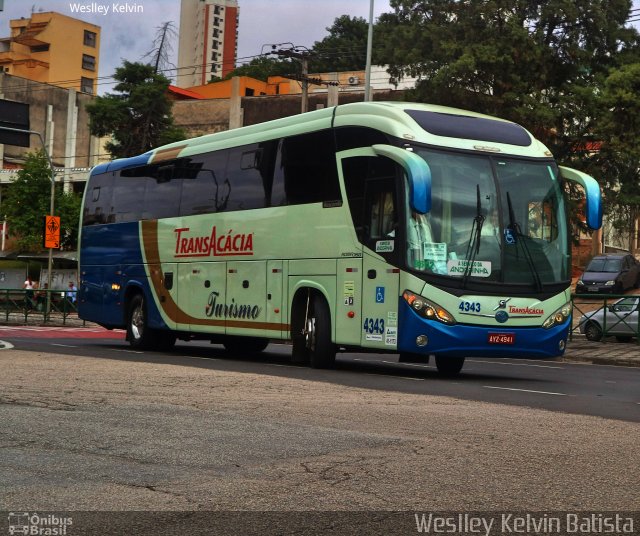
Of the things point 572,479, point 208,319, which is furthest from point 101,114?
point 572,479

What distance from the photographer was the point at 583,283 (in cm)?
4459

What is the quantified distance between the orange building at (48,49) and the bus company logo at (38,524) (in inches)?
4093

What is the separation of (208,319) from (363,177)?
547 centimetres

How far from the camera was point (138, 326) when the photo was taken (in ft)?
78.4

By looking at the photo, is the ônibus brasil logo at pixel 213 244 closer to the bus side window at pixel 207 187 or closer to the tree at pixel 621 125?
the bus side window at pixel 207 187

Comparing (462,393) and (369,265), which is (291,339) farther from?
(462,393)

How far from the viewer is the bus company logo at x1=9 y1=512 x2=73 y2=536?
5.52 metres

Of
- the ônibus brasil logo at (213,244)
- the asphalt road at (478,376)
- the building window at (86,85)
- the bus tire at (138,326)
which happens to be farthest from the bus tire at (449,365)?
the building window at (86,85)

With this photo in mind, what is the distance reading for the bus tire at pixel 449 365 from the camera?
18547mm

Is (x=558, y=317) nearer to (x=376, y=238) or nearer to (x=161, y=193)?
(x=376, y=238)

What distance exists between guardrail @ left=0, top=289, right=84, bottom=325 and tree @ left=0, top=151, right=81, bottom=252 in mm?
Answer: 30770

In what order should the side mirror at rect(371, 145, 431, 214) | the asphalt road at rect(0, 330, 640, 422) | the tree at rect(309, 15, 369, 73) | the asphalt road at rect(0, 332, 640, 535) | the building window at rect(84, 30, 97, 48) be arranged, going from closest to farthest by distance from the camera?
the asphalt road at rect(0, 332, 640, 535) → the asphalt road at rect(0, 330, 640, 422) → the side mirror at rect(371, 145, 431, 214) → the tree at rect(309, 15, 369, 73) → the building window at rect(84, 30, 97, 48)

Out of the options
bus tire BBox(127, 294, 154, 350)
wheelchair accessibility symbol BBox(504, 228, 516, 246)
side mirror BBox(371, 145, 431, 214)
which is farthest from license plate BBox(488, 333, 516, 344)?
bus tire BBox(127, 294, 154, 350)

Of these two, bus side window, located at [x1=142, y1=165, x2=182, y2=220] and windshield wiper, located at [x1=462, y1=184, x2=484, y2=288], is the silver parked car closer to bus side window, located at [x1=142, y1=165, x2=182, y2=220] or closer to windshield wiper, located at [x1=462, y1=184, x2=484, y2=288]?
bus side window, located at [x1=142, y1=165, x2=182, y2=220]
